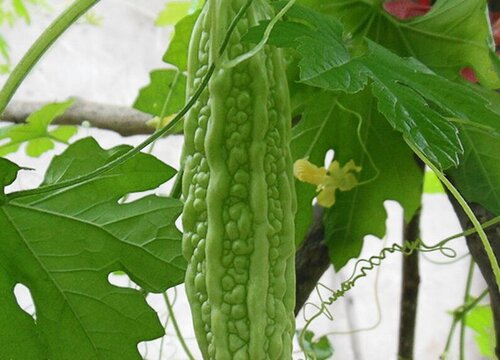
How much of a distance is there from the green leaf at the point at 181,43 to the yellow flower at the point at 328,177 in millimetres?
157

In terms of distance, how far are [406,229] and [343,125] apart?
24 centimetres

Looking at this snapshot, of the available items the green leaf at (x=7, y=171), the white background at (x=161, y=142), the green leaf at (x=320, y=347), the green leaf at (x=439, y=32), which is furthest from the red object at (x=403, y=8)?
the white background at (x=161, y=142)

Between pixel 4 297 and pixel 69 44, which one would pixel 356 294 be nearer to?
pixel 69 44

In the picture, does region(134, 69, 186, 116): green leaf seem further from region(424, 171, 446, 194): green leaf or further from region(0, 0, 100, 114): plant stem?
region(424, 171, 446, 194): green leaf

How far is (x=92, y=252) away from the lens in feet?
2.30

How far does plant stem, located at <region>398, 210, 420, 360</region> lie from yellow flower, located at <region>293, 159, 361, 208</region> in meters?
0.18

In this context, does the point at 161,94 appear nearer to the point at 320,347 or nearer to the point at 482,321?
the point at 320,347

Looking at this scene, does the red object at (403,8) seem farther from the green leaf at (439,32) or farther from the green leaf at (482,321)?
the green leaf at (482,321)

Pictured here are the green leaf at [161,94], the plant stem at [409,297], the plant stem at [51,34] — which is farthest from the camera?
the plant stem at [409,297]

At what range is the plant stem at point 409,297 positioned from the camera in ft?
3.42

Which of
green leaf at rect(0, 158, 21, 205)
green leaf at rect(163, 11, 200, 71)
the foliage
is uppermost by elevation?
the foliage

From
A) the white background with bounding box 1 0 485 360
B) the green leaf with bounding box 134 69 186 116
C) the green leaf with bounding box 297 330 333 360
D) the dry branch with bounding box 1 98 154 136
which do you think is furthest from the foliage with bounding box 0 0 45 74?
the green leaf with bounding box 297 330 333 360

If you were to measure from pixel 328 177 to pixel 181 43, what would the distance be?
8.0 inches

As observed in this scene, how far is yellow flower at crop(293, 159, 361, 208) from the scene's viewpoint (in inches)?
32.9
